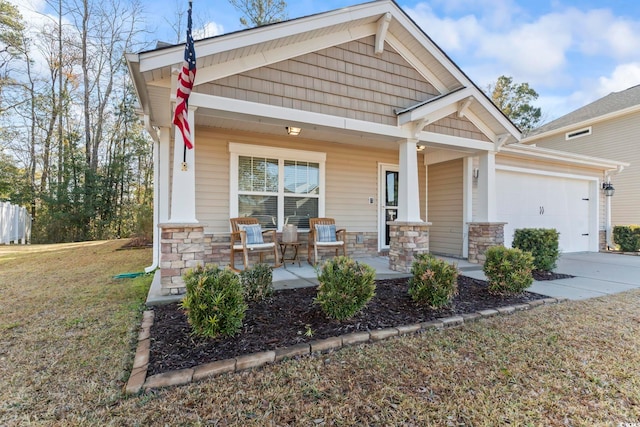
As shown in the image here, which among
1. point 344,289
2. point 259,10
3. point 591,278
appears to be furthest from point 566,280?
point 259,10

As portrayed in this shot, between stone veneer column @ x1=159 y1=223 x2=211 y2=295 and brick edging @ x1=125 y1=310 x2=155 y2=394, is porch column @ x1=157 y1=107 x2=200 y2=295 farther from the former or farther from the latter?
brick edging @ x1=125 y1=310 x2=155 y2=394

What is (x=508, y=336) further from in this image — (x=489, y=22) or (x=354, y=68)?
(x=489, y=22)

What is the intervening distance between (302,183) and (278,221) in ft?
3.05

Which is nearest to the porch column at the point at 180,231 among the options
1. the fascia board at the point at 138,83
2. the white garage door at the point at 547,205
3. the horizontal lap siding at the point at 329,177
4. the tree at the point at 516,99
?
the fascia board at the point at 138,83

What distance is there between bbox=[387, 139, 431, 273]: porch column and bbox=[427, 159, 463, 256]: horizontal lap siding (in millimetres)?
2241

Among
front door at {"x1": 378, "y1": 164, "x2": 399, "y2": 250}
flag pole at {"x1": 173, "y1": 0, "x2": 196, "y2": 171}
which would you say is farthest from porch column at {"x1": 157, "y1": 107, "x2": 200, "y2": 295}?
front door at {"x1": 378, "y1": 164, "x2": 399, "y2": 250}

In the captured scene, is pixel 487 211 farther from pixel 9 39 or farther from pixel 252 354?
pixel 9 39

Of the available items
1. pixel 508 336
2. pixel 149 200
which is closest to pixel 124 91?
pixel 149 200

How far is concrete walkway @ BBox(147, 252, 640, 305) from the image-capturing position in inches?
162

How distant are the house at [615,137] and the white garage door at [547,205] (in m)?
2.53

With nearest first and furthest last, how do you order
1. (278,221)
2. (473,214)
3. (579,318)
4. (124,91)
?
(579,318)
(278,221)
(473,214)
(124,91)

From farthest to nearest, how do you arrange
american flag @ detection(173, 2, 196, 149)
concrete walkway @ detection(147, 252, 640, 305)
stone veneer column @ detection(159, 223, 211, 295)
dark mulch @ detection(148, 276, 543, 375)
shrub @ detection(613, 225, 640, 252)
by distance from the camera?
1. shrub @ detection(613, 225, 640, 252)
2. concrete walkway @ detection(147, 252, 640, 305)
3. stone veneer column @ detection(159, 223, 211, 295)
4. american flag @ detection(173, 2, 196, 149)
5. dark mulch @ detection(148, 276, 543, 375)

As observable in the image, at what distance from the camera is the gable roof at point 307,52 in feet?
12.1

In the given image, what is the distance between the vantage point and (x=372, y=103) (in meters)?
4.93
